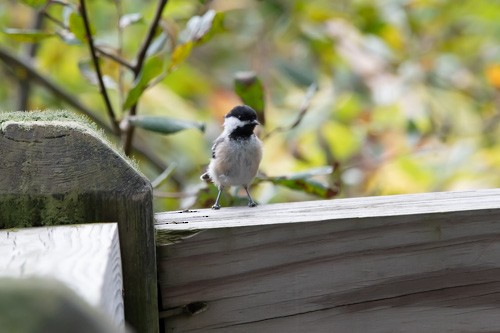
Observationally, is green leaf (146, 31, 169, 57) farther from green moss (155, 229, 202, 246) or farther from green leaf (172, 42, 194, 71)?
green moss (155, 229, 202, 246)

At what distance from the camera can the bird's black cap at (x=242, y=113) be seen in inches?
107

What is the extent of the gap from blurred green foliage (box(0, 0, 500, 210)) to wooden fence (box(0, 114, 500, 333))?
1.14 m

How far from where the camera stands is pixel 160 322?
1.35 m

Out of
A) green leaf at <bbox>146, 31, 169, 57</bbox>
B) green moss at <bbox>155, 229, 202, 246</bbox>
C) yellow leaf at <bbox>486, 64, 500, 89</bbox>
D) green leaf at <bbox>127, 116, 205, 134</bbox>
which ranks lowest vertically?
green moss at <bbox>155, 229, 202, 246</bbox>

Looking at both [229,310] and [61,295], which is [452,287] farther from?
[61,295]

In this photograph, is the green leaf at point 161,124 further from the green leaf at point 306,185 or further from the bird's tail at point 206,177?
the bird's tail at point 206,177

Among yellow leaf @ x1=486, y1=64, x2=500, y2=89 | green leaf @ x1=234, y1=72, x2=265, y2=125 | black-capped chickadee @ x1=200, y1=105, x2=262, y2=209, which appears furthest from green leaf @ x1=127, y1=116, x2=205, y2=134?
yellow leaf @ x1=486, y1=64, x2=500, y2=89

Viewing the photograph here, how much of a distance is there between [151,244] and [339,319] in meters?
0.38

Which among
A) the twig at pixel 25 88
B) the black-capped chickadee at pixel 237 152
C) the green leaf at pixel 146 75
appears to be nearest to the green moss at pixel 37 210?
the green leaf at pixel 146 75

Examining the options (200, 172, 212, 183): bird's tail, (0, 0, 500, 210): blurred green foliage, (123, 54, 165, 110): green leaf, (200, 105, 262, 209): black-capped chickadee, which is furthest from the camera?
(0, 0, 500, 210): blurred green foliage

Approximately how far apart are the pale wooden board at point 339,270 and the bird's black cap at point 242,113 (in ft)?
4.17

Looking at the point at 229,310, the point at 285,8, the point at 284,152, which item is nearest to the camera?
the point at 229,310

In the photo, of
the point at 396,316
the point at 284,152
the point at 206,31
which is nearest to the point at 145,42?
the point at 206,31

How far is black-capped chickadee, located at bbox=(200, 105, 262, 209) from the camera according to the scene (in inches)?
104
